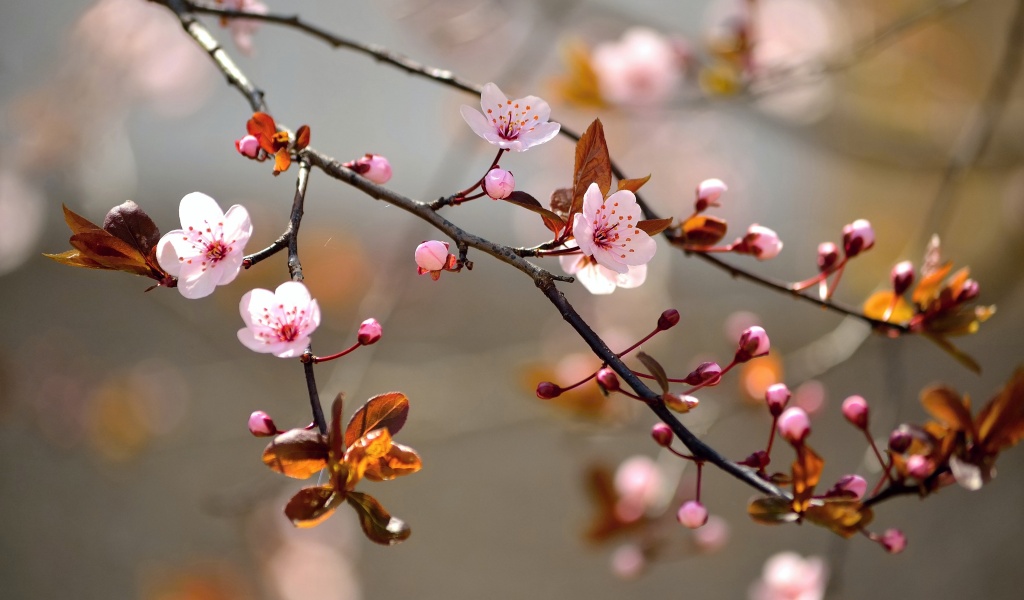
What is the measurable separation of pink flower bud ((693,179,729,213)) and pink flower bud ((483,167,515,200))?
0.15 meters

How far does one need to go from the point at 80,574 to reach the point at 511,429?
0.83 metres

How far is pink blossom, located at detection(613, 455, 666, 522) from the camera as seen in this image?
73 cm

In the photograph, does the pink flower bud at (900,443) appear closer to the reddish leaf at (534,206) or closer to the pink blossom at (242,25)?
the reddish leaf at (534,206)

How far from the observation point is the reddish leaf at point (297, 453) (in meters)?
0.30

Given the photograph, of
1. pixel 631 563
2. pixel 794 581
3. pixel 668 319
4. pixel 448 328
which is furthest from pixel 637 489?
pixel 448 328

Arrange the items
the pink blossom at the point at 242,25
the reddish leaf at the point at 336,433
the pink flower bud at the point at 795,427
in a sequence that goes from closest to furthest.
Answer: the reddish leaf at the point at 336,433
the pink flower bud at the point at 795,427
the pink blossom at the point at 242,25

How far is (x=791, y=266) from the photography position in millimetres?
1908

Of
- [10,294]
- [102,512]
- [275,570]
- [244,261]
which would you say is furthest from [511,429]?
[244,261]

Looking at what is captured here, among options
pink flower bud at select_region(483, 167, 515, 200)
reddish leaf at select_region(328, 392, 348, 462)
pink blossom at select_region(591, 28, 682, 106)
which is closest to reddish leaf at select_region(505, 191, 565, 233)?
pink flower bud at select_region(483, 167, 515, 200)

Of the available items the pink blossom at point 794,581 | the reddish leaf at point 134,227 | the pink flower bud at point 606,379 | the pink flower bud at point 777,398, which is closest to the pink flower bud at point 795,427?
the pink flower bud at point 777,398

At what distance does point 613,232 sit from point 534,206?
38mm

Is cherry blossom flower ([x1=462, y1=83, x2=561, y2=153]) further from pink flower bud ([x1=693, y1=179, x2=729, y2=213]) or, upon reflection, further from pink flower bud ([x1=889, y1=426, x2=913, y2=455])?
pink flower bud ([x1=889, y1=426, x2=913, y2=455])

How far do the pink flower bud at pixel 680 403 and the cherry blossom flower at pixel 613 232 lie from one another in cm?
6

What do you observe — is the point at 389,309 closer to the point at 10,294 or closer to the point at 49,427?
the point at 49,427
